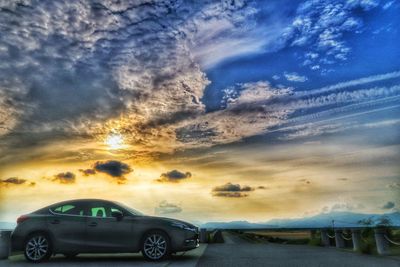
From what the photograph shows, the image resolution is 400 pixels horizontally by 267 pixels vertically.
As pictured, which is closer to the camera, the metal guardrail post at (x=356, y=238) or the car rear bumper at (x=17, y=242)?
the car rear bumper at (x=17, y=242)

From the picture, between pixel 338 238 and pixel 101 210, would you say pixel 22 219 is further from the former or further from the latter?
pixel 338 238

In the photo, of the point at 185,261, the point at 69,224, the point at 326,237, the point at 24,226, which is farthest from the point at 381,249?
the point at 24,226

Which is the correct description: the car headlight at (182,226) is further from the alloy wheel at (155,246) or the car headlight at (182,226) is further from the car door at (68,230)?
the car door at (68,230)

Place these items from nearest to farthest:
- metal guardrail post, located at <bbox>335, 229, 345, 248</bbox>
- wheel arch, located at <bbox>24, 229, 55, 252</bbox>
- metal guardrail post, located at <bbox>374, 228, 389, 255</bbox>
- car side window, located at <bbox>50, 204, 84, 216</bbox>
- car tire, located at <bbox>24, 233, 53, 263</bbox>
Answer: car tire, located at <bbox>24, 233, 53, 263</bbox> < wheel arch, located at <bbox>24, 229, 55, 252</bbox> < car side window, located at <bbox>50, 204, 84, 216</bbox> < metal guardrail post, located at <bbox>374, 228, 389, 255</bbox> < metal guardrail post, located at <bbox>335, 229, 345, 248</bbox>

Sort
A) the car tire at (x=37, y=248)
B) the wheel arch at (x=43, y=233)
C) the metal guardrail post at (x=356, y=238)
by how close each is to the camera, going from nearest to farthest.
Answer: the car tire at (x=37, y=248) → the wheel arch at (x=43, y=233) → the metal guardrail post at (x=356, y=238)

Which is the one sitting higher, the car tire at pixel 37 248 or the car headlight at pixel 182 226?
the car headlight at pixel 182 226

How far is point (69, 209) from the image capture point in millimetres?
12016

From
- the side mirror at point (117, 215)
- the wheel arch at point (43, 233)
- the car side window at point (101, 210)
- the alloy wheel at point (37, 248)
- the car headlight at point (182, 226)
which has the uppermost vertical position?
the car side window at point (101, 210)

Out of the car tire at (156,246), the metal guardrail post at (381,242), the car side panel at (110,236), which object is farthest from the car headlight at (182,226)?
the metal guardrail post at (381,242)

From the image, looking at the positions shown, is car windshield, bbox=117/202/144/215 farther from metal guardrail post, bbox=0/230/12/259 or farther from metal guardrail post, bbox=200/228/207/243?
metal guardrail post, bbox=200/228/207/243

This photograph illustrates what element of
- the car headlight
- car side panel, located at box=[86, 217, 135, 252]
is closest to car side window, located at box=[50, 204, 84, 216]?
car side panel, located at box=[86, 217, 135, 252]

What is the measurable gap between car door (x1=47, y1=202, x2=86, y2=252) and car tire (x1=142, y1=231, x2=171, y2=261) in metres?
1.62

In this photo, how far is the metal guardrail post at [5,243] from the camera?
12.7m

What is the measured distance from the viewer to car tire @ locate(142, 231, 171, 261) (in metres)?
11.6
